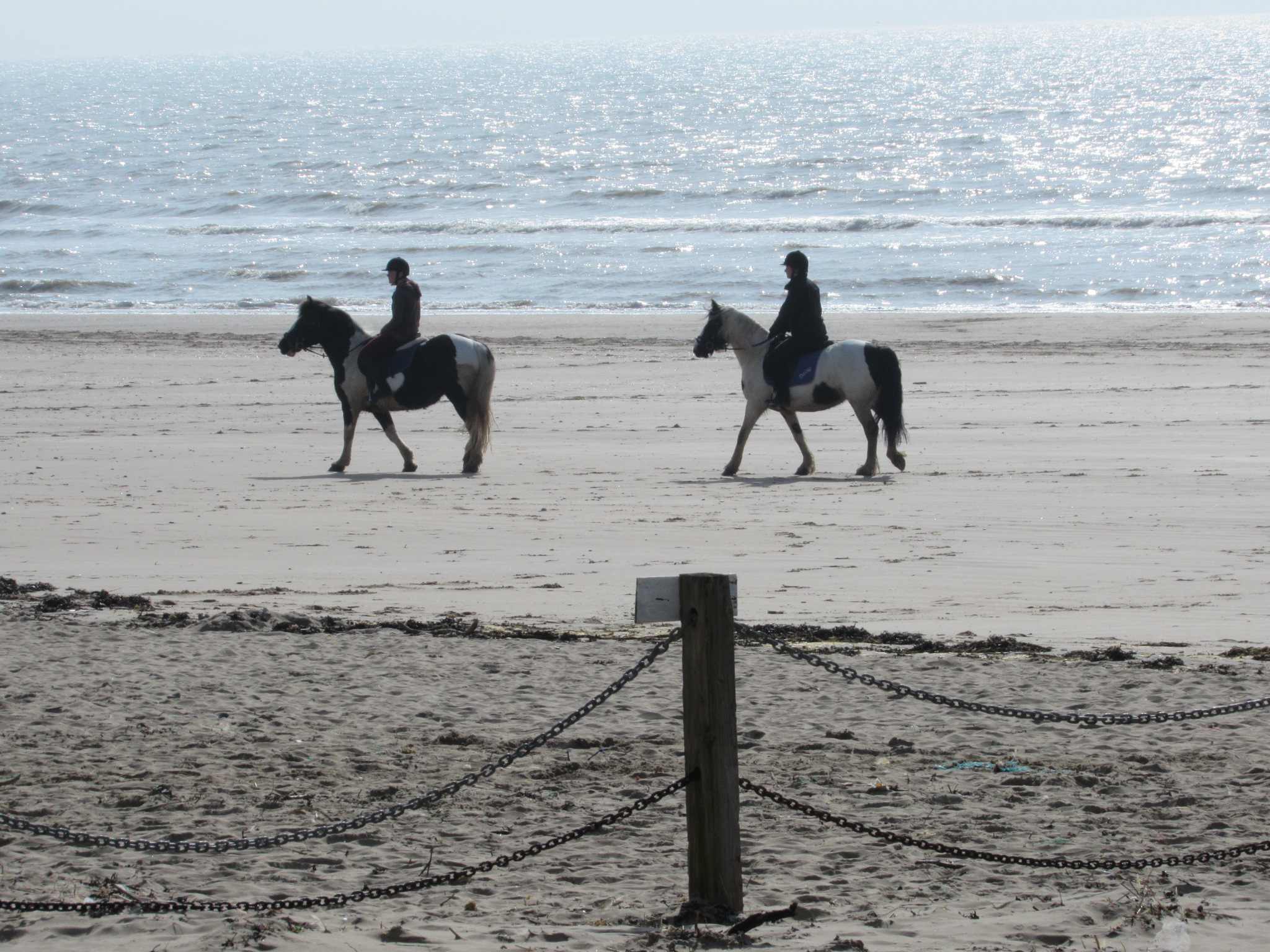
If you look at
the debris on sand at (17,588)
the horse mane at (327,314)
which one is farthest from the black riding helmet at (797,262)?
the debris on sand at (17,588)

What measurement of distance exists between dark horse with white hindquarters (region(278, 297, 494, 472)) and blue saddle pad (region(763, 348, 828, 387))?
272cm

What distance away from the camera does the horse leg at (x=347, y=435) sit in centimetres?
1270

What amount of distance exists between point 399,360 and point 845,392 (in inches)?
162

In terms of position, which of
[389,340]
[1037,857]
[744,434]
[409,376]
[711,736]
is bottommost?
[1037,857]

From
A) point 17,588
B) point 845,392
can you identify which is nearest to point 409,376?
point 845,392

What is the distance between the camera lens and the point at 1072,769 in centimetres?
520

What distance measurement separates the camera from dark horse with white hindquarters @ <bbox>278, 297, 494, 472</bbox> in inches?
500

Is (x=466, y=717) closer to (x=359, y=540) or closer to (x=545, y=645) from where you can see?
(x=545, y=645)

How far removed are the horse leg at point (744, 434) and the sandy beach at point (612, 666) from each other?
218 millimetres

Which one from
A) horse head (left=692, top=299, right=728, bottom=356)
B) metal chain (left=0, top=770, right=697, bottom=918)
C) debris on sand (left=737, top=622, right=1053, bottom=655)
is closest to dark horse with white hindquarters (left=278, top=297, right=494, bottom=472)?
horse head (left=692, top=299, right=728, bottom=356)

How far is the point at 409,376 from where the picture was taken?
12.9 meters

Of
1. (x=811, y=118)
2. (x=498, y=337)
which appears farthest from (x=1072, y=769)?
(x=811, y=118)

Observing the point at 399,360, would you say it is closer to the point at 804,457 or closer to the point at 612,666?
the point at 804,457

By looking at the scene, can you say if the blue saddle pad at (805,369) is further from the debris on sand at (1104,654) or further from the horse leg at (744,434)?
the debris on sand at (1104,654)
